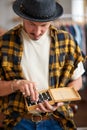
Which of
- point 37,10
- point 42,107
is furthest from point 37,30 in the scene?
point 42,107

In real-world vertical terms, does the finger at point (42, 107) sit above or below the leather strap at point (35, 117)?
above

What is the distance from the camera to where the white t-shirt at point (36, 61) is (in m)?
1.07

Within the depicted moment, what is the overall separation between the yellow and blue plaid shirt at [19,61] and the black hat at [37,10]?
10 cm

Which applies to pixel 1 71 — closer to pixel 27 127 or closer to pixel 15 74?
pixel 15 74

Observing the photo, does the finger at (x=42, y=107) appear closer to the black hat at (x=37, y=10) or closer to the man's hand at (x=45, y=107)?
the man's hand at (x=45, y=107)

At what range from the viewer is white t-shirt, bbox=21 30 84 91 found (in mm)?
1068

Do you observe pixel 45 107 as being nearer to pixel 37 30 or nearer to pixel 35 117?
pixel 35 117

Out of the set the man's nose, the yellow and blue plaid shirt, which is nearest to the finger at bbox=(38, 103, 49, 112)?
the yellow and blue plaid shirt

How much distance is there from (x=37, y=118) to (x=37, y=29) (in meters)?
0.34

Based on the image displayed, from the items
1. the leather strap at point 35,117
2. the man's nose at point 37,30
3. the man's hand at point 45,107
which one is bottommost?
the leather strap at point 35,117

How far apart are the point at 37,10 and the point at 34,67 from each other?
222 mm

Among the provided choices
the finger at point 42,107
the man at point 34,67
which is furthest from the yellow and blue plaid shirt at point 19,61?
the finger at point 42,107

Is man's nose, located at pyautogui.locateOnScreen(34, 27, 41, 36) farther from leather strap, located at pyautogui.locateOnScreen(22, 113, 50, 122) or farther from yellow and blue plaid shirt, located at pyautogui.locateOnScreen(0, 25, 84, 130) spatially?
leather strap, located at pyautogui.locateOnScreen(22, 113, 50, 122)

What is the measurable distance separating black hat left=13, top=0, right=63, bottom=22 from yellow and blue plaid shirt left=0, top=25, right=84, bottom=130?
0.10m
